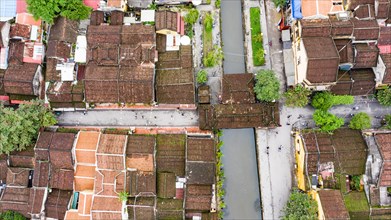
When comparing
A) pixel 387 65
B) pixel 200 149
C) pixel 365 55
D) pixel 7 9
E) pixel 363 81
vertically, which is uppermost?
pixel 7 9

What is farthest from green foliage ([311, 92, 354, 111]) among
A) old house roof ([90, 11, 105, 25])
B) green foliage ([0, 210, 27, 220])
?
green foliage ([0, 210, 27, 220])

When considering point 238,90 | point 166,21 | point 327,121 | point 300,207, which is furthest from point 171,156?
point 327,121

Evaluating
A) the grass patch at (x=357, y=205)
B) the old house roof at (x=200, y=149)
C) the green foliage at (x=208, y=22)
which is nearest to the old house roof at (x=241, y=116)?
the old house roof at (x=200, y=149)

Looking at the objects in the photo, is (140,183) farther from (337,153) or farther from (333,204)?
(337,153)

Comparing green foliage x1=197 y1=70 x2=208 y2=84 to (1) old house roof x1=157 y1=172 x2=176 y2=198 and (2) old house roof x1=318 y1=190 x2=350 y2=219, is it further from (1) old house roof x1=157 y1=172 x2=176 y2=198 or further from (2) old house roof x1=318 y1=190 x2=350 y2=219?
(2) old house roof x1=318 y1=190 x2=350 y2=219

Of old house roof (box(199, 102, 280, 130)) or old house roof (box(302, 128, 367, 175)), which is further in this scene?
old house roof (box(199, 102, 280, 130))

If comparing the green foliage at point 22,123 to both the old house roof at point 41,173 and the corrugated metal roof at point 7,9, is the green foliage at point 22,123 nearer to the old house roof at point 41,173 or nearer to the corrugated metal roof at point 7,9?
the old house roof at point 41,173

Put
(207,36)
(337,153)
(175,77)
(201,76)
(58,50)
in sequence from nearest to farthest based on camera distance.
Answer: (337,153) < (175,77) < (201,76) < (58,50) < (207,36)
